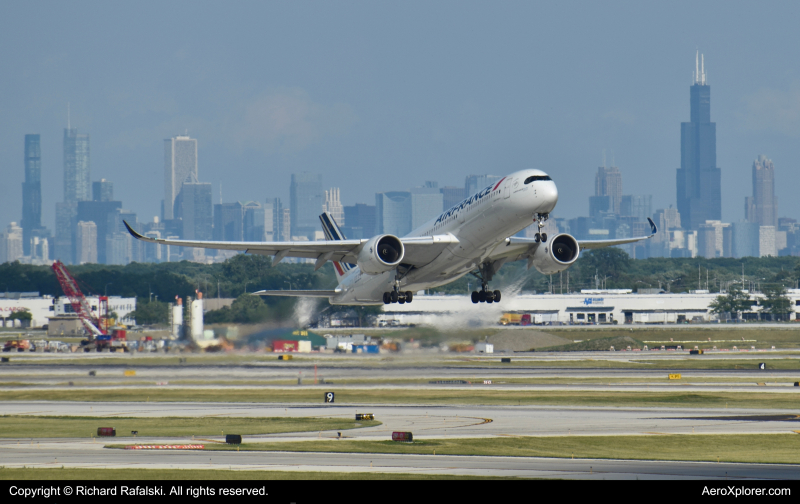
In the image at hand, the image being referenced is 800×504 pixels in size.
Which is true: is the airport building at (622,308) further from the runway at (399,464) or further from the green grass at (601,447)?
the runway at (399,464)

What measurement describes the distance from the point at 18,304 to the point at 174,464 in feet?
536

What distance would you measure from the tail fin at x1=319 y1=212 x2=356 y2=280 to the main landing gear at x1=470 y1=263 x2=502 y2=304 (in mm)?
10528

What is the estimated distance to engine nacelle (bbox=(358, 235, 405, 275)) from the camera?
48.1m

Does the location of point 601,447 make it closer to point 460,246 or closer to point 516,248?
point 460,246

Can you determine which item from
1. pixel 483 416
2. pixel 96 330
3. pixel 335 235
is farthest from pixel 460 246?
pixel 96 330

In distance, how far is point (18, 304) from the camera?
18388 cm

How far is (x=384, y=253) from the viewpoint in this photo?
4859cm

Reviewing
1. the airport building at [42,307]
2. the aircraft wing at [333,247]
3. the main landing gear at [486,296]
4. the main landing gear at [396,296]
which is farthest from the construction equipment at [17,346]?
the main landing gear at [486,296]

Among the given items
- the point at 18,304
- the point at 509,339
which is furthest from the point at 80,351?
the point at 18,304

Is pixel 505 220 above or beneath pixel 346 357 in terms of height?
above

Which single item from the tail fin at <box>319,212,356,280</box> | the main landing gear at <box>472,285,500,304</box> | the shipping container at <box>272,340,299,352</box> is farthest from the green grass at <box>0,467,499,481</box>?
the shipping container at <box>272,340,299,352</box>

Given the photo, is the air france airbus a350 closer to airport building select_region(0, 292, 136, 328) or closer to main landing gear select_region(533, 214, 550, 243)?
main landing gear select_region(533, 214, 550, 243)
